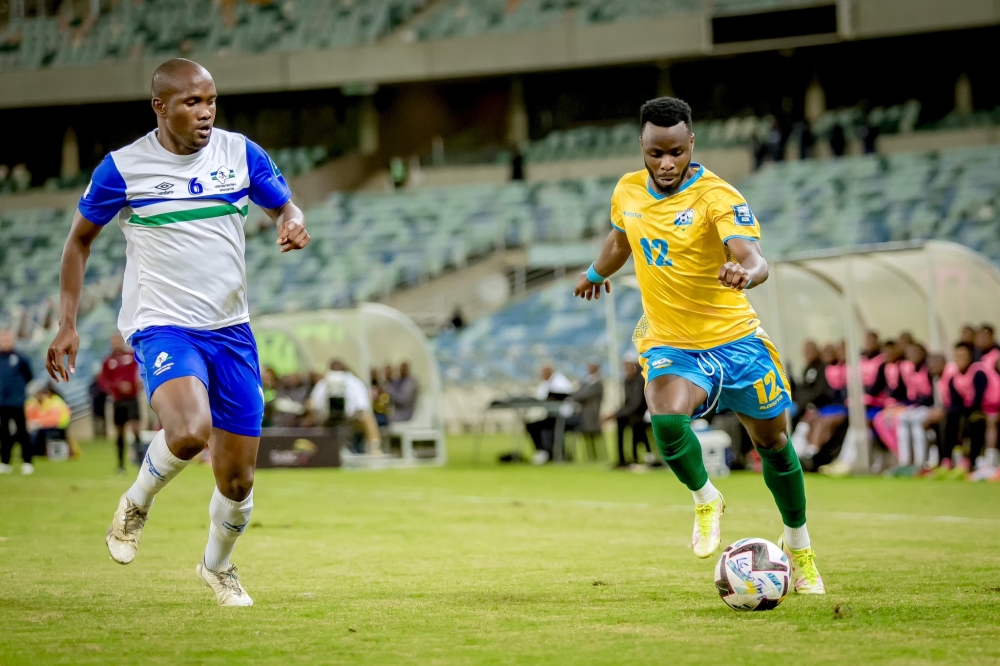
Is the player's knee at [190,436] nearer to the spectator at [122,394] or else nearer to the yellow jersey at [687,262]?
the yellow jersey at [687,262]

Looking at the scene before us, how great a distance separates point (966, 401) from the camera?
15641 millimetres

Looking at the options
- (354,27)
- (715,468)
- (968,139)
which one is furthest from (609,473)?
(354,27)

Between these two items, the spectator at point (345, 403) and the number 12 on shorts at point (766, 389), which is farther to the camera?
the spectator at point (345, 403)

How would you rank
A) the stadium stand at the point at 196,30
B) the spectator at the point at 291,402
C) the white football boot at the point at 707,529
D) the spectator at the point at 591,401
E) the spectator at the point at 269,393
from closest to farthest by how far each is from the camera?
the white football boot at the point at 707,529 < the spectator at the point at 591,401 < the spectator at the point at 291,402 < the spectator at the point at 269,393 < the stadium stand at the point at 196,30

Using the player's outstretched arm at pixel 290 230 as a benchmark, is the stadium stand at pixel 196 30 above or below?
above

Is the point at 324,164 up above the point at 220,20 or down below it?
below

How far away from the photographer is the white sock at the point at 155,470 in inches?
233

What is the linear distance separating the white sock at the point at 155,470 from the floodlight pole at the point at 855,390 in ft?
39.7

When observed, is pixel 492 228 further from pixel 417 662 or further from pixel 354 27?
pixel 417 662

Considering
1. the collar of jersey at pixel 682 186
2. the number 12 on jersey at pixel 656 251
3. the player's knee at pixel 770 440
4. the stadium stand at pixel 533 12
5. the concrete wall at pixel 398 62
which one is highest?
the stadium stand at pixel 533 12

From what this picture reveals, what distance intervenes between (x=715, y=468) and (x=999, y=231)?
545 inches

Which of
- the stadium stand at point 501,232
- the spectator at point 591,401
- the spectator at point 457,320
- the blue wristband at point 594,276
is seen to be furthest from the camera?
the spectator at point 457,320

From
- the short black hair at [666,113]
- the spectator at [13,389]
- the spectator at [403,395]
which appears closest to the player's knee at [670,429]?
the short black hair at [666,113]

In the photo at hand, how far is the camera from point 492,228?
37594 millimetres
